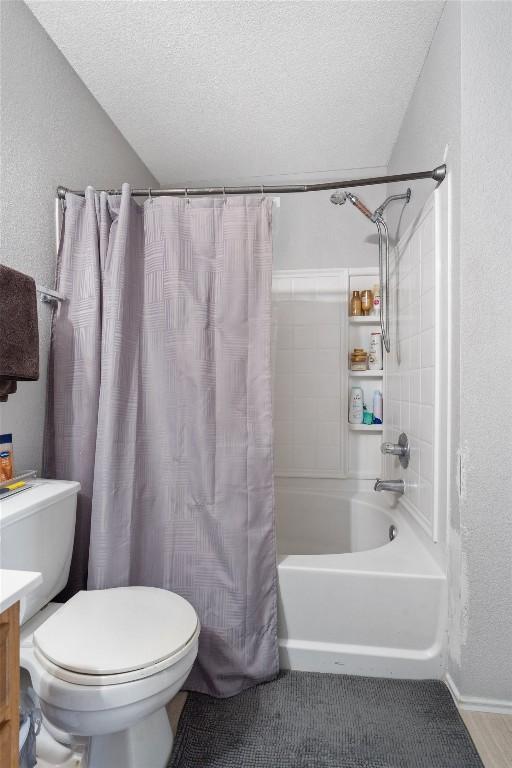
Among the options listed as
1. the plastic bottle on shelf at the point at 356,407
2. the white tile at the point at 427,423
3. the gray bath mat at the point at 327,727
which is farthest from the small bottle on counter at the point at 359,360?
the gray bath mat at the point at 327,727

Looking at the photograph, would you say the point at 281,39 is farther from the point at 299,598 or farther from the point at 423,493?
the point at 299,598

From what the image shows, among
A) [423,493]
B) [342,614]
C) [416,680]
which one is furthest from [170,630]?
[423,493]

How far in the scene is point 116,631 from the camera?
122 cm

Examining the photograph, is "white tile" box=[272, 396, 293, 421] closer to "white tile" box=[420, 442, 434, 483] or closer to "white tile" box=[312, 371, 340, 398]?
"white tile" box=[312, 371, 340, 398]

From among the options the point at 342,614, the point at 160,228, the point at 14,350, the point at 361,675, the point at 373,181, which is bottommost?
the point at 361,675

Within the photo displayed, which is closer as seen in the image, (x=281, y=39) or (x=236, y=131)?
(x=281, y=39)

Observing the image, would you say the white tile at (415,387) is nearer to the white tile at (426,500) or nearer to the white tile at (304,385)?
the white tile at (426,500)

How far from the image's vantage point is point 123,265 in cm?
168

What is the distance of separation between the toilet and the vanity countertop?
0.47 metres

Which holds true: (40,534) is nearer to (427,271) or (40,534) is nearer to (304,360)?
(427,271)

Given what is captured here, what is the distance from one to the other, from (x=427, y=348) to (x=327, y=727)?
139 centimetres

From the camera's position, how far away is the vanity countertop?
0.67 m

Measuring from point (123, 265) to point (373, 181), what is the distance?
1.04m

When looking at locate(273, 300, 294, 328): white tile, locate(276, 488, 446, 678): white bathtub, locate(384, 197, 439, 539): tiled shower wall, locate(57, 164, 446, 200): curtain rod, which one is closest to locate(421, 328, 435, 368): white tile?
locate(384, 197, 439, 539): tiled shower wall
